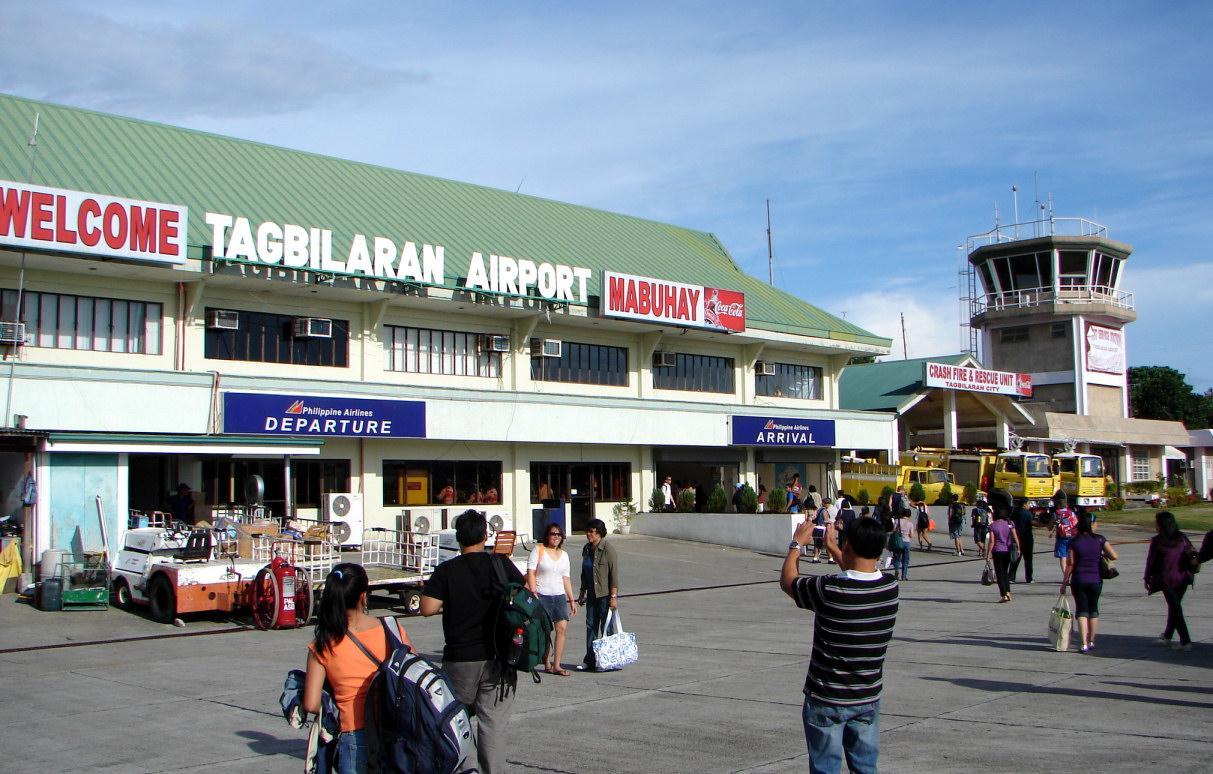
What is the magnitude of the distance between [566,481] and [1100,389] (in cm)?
4145

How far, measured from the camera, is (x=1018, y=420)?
168 ft

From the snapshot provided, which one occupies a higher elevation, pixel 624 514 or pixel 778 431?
pixel 778 431

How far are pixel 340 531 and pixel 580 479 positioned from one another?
14634 millimetres

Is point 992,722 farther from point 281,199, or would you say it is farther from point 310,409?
point 281,199

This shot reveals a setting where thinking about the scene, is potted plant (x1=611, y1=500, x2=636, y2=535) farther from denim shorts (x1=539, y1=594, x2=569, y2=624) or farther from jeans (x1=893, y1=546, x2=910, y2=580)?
denim shorts (x1=539, y1=594, x2=569, y2=624)

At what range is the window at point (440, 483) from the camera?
94.7ft

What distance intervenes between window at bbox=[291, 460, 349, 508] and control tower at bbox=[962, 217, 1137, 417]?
141 feet

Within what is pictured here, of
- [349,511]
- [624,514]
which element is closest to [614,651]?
[349,511]

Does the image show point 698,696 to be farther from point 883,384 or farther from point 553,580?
point 883,384

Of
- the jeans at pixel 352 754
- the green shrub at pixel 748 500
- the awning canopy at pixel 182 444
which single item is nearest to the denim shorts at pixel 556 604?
the jeans at pixel 352 754

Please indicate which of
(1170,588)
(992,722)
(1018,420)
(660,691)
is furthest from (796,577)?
(1018,420)

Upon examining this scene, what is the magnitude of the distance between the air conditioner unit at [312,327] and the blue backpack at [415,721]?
22234 millimetres

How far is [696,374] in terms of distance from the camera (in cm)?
3709

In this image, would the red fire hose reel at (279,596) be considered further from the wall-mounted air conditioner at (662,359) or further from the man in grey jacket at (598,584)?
the wall-mounted air conditioner at (662,359)
